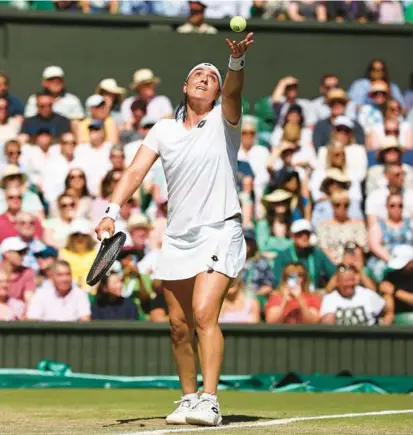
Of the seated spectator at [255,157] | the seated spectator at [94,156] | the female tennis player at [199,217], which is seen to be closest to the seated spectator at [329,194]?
the seated spectator at [255,157]

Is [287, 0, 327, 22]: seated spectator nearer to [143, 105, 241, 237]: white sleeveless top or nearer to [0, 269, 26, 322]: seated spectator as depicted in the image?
[0, 269, 26, 322]: seated spectator

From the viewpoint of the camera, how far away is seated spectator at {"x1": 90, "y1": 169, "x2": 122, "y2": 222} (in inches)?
528

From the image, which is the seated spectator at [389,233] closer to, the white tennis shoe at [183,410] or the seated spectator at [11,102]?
the seated spectator at [11,102]

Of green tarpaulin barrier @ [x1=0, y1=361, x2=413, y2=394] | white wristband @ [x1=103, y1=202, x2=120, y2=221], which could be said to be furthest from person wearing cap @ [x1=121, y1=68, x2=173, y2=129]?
white wristband @ [x1=103, y1=202, x2=120, y2=221]

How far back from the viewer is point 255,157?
14125mm

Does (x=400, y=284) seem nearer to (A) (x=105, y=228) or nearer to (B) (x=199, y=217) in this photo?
(B) (x=199, y=217)

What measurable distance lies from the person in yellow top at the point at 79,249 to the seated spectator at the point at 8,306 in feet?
2.13

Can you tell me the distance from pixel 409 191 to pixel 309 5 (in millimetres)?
2973

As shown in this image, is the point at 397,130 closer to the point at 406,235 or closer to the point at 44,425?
the point at 406,235

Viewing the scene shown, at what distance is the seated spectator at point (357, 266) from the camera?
40.8 feet

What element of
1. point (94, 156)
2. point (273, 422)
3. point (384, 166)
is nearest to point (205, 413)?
point (273, 422)

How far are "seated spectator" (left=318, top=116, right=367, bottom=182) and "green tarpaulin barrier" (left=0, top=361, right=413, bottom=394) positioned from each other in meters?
3.09

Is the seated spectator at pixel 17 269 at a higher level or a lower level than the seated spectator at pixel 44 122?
lower

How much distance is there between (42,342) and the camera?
11.8 m
